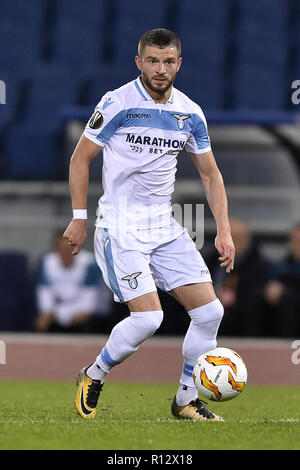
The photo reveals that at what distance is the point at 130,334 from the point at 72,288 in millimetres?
6194

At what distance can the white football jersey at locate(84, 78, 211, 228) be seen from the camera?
5.84m

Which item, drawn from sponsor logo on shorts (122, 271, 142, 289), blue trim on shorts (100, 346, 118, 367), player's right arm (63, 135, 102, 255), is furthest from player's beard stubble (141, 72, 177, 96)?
blue trim on shorts (100, 346, 118, 367)

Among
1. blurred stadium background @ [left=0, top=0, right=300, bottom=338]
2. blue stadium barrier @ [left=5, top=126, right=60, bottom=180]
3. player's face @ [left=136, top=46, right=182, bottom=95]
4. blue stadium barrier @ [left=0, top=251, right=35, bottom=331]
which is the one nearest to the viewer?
player's face @ [left=136, top=46, right=182, bottom=95]

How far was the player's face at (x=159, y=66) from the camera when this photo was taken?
18.9ft

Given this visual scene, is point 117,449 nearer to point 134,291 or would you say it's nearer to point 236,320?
point 134,291

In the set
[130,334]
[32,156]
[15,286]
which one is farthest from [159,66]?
[32,156]

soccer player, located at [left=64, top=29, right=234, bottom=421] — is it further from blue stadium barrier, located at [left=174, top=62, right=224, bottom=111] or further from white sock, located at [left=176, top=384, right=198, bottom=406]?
blue stadium barrier, located at [left=174, top=62, right=224, bottom=111]

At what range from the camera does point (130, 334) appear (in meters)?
5.83

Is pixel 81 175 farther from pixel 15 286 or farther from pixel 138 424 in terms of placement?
pixel 15 286

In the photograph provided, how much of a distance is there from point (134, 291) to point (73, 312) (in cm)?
624

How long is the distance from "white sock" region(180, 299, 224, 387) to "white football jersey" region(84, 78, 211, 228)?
1.94 feet

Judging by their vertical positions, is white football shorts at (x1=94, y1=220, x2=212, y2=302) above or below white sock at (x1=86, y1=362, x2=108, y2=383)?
above

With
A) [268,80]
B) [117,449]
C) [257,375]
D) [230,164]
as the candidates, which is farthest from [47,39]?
[117,449]

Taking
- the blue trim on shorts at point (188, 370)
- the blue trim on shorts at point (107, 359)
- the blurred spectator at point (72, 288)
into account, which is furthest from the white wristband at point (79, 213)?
the blurred spectator at point (72, 288)
